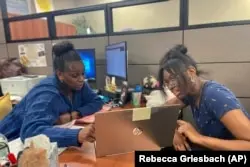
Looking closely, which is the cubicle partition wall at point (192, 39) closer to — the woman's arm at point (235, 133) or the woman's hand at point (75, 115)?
the woman's hand at point (75, 115)

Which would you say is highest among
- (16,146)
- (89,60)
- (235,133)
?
(89,60)

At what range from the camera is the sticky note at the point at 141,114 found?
874mm

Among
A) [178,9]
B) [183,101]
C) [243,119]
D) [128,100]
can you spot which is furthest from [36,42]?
[243,119]

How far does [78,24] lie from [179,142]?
9.74 ft

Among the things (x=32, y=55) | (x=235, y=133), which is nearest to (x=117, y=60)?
(x=235, y=133)

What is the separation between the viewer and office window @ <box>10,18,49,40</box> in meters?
2.76

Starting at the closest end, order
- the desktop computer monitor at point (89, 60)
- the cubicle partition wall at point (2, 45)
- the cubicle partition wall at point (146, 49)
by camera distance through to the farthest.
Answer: the cubicle partition wall at point (146, 49) < the desktop computer monitor at point (89, 60) < the cubicle partition wall at point (2, 45)

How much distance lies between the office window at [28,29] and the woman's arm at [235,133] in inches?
96.7

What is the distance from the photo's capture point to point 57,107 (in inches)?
50.4

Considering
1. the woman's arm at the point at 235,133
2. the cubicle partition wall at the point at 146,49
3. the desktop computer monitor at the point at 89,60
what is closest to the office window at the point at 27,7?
the desktop computer monitor at the point at 89,60

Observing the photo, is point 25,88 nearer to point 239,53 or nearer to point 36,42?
point 36,42

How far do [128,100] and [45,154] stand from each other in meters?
1.38

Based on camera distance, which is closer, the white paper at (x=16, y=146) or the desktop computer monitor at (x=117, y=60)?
the white paper at (x=16, y=146)

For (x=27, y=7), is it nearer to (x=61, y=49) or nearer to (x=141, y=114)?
(x=61, y=49)
